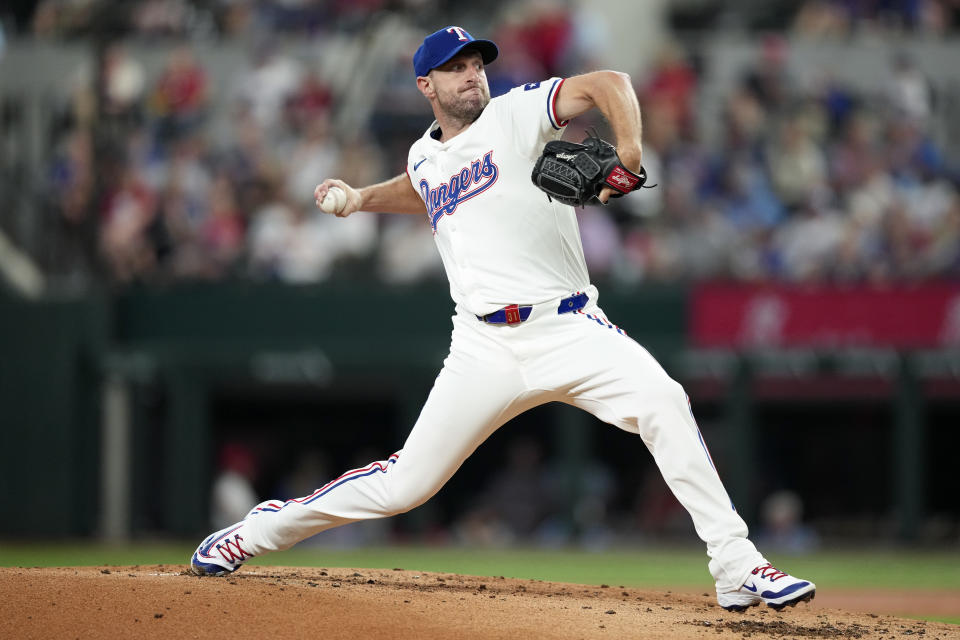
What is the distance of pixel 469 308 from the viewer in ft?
15.9

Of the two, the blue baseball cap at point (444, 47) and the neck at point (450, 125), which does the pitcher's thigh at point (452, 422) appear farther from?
the blue baseball cap at point (444, 47)

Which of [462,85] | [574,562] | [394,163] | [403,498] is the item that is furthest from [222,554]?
[394,163]

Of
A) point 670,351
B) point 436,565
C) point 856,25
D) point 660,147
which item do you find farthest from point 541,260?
point 856,25

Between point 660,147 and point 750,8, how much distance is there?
130 inches

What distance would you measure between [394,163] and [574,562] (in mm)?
4197

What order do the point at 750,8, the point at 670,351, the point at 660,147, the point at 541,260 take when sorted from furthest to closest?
the point at 750,8 < the point at 660,147 < the point at 670,351 < the point at 541,260

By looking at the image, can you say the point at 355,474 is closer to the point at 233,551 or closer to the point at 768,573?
the point at 233,551

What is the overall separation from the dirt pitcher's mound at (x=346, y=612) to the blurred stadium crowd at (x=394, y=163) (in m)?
6.93

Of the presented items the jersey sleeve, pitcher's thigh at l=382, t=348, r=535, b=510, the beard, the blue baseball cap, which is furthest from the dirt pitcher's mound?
the blue baseball cap

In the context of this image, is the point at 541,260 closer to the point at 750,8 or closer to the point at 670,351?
the point at 670,351

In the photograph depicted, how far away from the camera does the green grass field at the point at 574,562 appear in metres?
9.23

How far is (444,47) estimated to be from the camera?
4738 millimetres

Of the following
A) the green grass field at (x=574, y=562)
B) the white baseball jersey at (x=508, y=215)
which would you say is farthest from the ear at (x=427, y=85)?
the green grass field at (x=574, y=562)

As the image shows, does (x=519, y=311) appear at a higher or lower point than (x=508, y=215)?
lower
